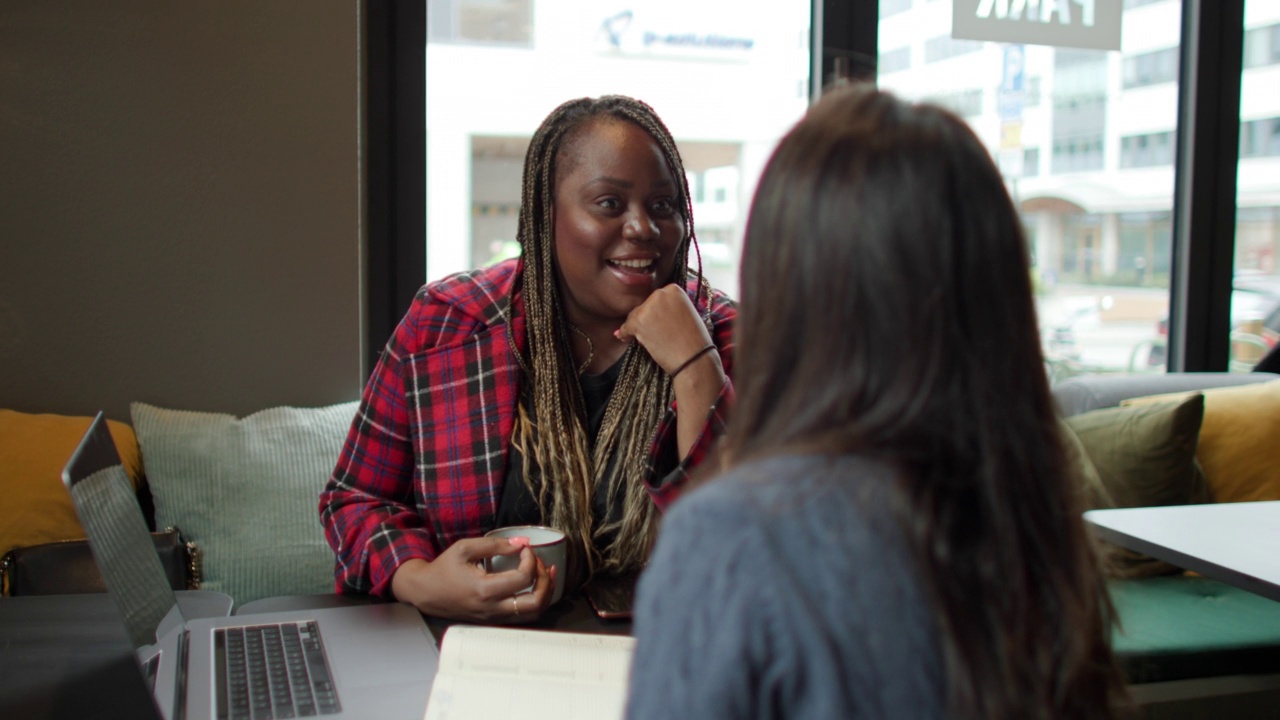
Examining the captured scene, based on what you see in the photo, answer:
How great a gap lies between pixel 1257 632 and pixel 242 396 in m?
2.18

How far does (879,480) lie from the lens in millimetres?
469

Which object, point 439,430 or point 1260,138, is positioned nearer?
point 439,430

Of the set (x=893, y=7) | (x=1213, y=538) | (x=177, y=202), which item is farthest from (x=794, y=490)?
(x=893, y=7)

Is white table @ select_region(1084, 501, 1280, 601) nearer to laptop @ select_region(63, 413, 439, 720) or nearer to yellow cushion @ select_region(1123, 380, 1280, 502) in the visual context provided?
yellow cushion @ select_region(1123, 380, 1280, 502)

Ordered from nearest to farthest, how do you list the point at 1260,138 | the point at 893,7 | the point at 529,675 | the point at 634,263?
the point at 529,675 → the point at 634,263 → the point at 893,7 → the point at 1260,138

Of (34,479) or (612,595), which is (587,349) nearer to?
(612,595)

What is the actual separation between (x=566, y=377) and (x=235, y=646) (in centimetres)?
64

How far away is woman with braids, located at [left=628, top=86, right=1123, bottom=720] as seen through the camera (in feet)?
1.47

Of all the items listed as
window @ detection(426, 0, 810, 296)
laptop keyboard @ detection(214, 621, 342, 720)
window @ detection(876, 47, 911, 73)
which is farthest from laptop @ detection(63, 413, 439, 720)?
window @ detection(876, 47, 911, 73)

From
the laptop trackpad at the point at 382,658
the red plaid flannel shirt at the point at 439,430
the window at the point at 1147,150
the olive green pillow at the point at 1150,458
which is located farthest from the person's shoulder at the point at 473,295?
the window at the point at 1147,150

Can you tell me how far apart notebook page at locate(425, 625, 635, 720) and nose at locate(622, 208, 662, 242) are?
640 millimetres

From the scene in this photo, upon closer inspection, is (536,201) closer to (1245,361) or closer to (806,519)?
(806,519)

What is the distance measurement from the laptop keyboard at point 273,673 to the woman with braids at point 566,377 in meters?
0.28

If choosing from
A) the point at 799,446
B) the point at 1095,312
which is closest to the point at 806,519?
the point at 799,446
